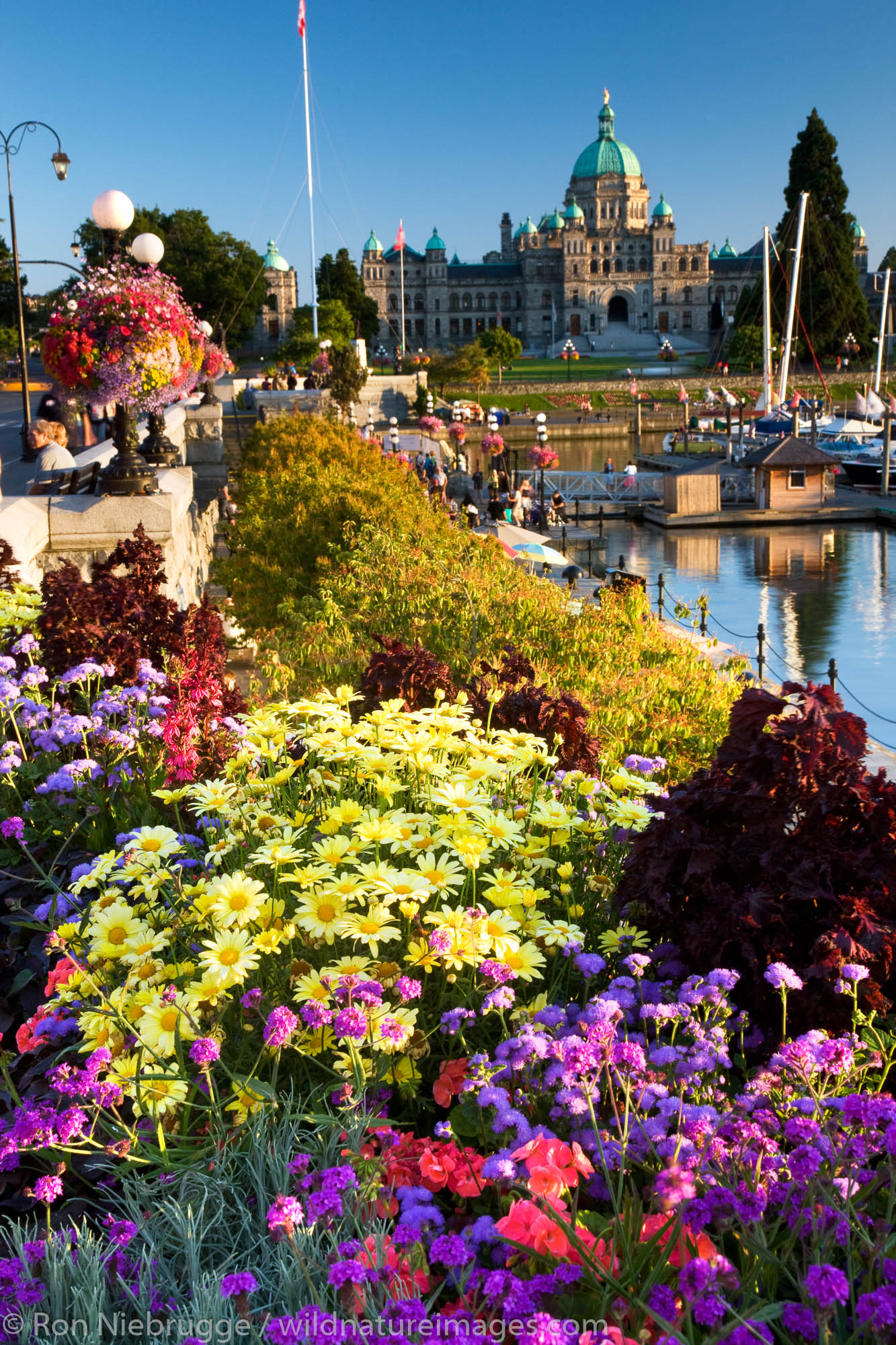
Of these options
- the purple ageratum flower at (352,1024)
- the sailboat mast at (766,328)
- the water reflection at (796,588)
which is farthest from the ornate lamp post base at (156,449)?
the sailboat mast at (766,328)

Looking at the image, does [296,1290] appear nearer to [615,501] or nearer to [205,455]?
[205,455]

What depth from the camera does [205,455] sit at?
2359 centimetres

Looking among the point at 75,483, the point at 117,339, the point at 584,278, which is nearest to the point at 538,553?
the point at 75,483

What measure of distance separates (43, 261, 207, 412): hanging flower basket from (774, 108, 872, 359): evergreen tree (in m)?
77.3

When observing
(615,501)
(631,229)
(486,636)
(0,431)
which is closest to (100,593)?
(486,636)

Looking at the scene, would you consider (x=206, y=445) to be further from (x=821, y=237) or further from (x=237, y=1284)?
(x=821, y=237)

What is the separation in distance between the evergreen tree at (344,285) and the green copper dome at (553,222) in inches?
1992

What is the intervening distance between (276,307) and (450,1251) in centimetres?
14707

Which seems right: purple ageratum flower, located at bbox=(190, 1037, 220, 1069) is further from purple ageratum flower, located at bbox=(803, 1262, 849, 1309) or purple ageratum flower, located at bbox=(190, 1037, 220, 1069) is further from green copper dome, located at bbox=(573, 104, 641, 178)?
green copper dome, located at bbox=(573, 104, 641, 178)

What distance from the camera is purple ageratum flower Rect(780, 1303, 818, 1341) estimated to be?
1681 mm

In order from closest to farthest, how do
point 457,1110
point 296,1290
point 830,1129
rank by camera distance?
point 296,1290
point 830,1129
point 457,1110

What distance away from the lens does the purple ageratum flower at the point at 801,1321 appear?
66.2 inches

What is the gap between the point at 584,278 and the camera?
488 ft

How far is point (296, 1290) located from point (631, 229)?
529 ft
